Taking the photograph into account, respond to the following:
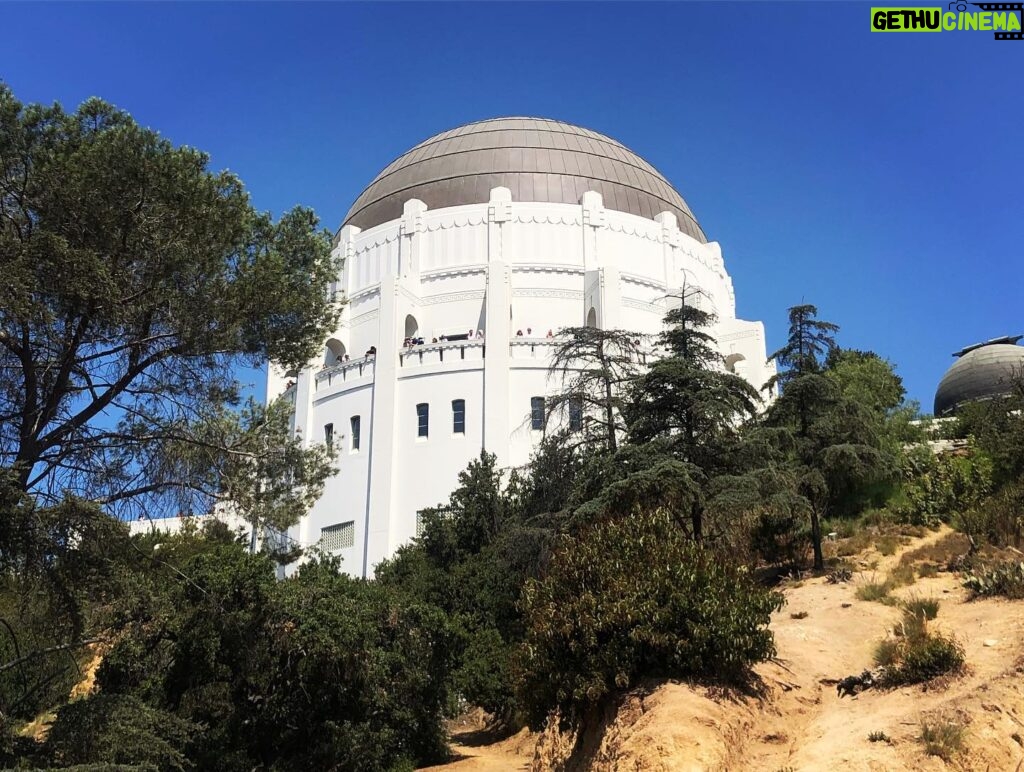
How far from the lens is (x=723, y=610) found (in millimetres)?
12070

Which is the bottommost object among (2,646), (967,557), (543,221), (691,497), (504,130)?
(2,646)

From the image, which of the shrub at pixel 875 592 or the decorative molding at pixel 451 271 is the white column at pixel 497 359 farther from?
the shrub at pixel 875 592

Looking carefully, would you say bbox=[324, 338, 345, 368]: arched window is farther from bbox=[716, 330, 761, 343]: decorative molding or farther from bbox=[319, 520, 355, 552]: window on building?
bbox=[716, 330, 761, 343]: decorative molding

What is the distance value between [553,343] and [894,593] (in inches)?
777

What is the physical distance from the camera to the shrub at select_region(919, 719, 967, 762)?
395 inches

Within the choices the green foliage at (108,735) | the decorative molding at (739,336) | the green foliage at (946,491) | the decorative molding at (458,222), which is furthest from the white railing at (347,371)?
the green foliage at (108,735)

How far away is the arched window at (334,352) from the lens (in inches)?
1585

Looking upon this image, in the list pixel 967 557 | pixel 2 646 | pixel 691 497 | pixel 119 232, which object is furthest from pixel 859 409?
pixel 2 646

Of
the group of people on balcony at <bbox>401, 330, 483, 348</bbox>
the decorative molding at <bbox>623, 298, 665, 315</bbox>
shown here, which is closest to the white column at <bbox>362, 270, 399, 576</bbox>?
the group of people on balcony at <bbox>401, 330, 483, 348</bbox>

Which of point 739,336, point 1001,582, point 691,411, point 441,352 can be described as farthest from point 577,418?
point 739,336

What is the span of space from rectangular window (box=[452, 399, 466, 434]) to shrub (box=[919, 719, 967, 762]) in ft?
82.8

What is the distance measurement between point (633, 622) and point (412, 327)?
28550 mm

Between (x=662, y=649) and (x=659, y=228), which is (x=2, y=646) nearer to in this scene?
(x=662, y=649)

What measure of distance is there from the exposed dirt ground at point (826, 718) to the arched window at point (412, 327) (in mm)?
26765
